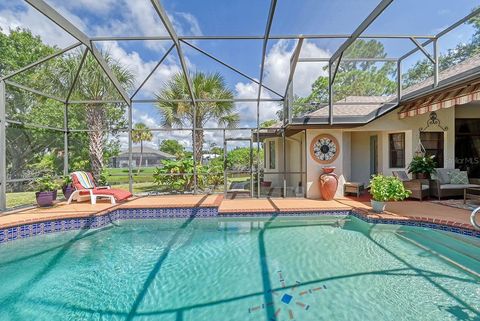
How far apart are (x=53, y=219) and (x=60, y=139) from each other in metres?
4.82

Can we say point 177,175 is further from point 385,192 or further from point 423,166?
point 423,166

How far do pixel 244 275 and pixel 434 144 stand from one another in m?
9.43

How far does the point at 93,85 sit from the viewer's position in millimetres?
10859

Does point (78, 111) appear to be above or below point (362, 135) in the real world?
above

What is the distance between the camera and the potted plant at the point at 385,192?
6.72m

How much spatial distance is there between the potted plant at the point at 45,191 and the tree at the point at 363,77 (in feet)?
28.8

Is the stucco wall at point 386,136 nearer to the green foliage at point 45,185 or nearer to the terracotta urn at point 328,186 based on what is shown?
the terracotta urn at point 328,186

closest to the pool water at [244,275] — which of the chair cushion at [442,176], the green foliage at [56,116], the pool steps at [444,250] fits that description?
the pool steps at [444,250]

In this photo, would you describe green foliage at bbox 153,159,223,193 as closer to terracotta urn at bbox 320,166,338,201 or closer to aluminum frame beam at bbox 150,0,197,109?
aluminum frame beam at bbox 150,0,197,109

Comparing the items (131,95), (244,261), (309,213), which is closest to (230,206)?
(309,213)

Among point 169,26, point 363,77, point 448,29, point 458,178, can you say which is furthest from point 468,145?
point 169,26

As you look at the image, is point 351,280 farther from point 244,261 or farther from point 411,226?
point 411,226

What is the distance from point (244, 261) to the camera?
4.55 meters

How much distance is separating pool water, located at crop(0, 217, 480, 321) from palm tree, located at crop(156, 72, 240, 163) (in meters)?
6.52
